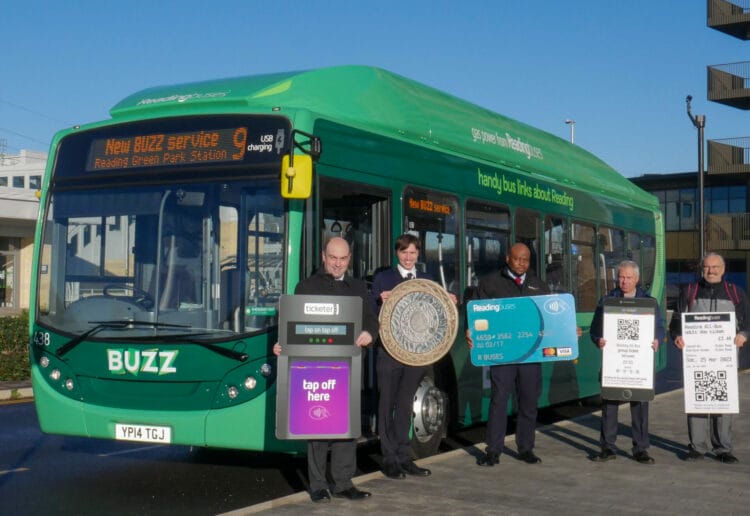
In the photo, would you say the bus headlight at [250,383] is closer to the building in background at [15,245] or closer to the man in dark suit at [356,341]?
the man in dark suit at [356,341]

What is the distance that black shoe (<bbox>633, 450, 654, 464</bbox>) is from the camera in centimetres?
927

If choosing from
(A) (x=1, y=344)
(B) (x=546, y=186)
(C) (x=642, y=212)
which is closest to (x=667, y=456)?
(B) (x=546, y=186)

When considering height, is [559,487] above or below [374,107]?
below

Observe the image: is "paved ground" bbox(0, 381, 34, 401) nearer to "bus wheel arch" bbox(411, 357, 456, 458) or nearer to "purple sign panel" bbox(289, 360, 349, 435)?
"bus wheel arch" bbox(411, 357, 456, 458)

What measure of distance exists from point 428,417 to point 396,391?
1268mm

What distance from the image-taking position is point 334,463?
762 cm

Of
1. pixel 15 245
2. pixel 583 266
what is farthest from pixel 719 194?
pixel 583 266

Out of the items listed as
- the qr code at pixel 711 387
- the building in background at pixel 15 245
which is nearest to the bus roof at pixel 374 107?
the qr code at pixel 711 387

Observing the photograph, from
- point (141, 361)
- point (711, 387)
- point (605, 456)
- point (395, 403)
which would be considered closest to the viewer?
point (141, 361)

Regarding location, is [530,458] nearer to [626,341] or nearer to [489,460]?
[489,460]

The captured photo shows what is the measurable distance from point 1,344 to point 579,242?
9.91 metres

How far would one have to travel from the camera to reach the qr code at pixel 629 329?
370 inches

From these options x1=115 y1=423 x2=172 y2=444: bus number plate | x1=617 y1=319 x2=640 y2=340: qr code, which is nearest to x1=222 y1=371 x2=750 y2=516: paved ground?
x1=617 y1=319 x2=640 y2=340: qr code

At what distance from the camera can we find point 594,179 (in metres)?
14.7
